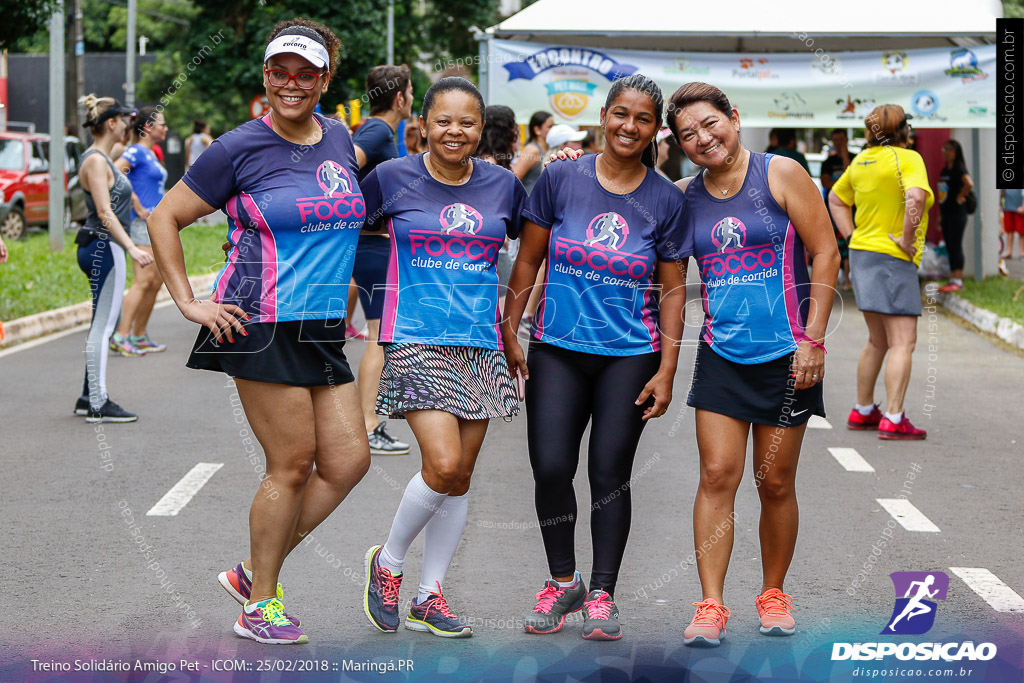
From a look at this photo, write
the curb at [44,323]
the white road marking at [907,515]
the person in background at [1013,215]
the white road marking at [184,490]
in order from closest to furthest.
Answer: the white road marking at [907,515] < the white road marking at [184,490] < the curb at [44,323] < the person in background at [1013,215]

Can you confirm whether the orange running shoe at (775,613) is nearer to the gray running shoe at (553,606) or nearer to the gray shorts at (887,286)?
the gray running shoe at (553,606)

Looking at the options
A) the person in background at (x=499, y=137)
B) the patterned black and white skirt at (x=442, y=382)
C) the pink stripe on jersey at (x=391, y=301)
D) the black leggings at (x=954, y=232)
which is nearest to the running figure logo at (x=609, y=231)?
the patterned black and white skirt at (x=442, y=382)

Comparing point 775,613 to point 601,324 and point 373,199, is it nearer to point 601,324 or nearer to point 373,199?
point 601,324

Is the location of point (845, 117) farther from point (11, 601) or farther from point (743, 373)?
point (11, 601)

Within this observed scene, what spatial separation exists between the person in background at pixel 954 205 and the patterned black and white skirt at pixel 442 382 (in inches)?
496

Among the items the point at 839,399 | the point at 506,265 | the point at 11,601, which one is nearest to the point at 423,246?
the point at 11,601

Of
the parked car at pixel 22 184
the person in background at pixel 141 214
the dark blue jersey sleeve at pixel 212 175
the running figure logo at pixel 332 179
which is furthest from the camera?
the parked car at pixel 22 184

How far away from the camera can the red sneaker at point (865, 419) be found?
8.05m

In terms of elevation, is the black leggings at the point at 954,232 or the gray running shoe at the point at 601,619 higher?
the black leggings at the point at 954,232

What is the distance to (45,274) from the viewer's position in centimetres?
1505

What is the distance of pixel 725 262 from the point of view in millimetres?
4133

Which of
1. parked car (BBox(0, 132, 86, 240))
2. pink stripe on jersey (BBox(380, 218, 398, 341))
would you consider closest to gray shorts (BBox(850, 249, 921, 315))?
pink stripe on jersey (BBox(380, 218, 398, 341))

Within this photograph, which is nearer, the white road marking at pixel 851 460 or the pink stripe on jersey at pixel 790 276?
the pink stripe on jersey at pixel 790 276

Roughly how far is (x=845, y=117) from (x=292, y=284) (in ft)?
36.6
